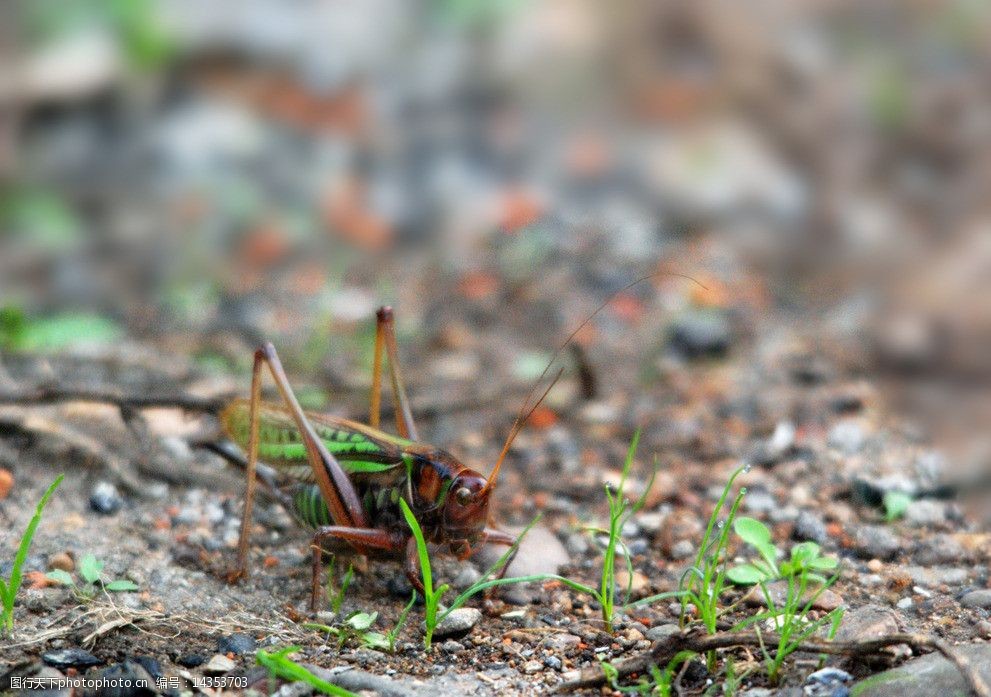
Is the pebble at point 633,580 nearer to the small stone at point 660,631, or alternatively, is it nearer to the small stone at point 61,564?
the small stone at point 660,631

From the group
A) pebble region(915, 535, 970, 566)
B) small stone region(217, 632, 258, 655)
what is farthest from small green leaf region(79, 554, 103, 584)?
pebble region(915, 535, 970, 566)

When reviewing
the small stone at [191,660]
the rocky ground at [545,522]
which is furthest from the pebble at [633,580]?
the small stone at [191,660]

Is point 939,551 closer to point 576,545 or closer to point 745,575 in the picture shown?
point 745,575

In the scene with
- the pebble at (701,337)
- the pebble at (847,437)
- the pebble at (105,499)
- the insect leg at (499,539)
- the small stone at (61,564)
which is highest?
the pebble at (701,337)

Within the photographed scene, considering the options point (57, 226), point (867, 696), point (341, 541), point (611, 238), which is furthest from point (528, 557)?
point (57, 226)

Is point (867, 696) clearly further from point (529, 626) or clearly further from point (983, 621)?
point (529, 626)
